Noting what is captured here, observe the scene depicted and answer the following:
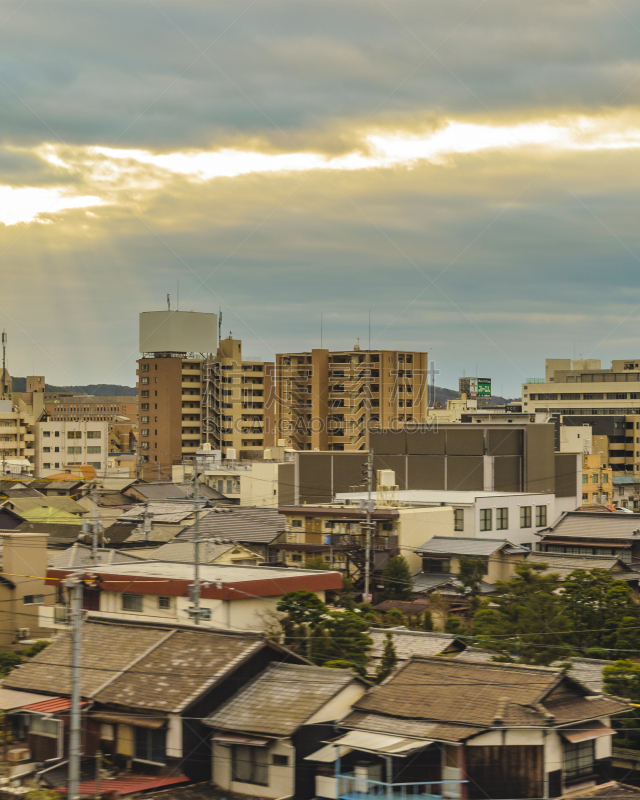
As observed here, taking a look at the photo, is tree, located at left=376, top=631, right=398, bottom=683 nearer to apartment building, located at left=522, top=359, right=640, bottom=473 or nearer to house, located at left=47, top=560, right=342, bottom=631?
house, located at left=47, top=560, right=342, bottom=631

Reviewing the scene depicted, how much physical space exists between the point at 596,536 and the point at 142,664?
19582mm

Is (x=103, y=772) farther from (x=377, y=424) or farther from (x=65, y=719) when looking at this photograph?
(x=377, y=424)

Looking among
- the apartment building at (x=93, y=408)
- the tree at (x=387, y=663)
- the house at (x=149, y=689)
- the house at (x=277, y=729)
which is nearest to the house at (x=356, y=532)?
the tree at (x=387, y=663)

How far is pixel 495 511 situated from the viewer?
3209 centimetres

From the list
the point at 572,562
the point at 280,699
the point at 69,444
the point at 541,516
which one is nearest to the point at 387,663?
the point at 280,699

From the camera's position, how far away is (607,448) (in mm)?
76000

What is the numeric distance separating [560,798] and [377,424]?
5827 centimetres

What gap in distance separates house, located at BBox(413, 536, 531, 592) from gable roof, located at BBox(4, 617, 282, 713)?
13319mm

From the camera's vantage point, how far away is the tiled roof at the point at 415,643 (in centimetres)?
1577

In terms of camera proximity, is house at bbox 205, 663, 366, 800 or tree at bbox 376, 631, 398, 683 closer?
house at bbox 205, 663, 366, 800

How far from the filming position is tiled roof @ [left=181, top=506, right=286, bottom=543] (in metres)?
29.2

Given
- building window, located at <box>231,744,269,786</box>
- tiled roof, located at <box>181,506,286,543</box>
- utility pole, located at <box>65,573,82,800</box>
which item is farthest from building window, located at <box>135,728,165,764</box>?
tiled roof, located at <box>181,506,286,543</box>

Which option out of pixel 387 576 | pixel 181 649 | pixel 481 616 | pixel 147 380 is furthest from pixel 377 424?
pixel 181 649

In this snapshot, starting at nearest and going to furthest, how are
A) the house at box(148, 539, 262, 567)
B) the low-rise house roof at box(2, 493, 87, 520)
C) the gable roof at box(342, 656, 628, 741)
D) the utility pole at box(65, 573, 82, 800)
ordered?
the utility pole at box(65, 573, 82, 800) → the gable roof at box(342, 656, 628, 741) → the house at box(148, 539, 262, 567) → the low-rise house roof at box(2, 493, 87, 520)
